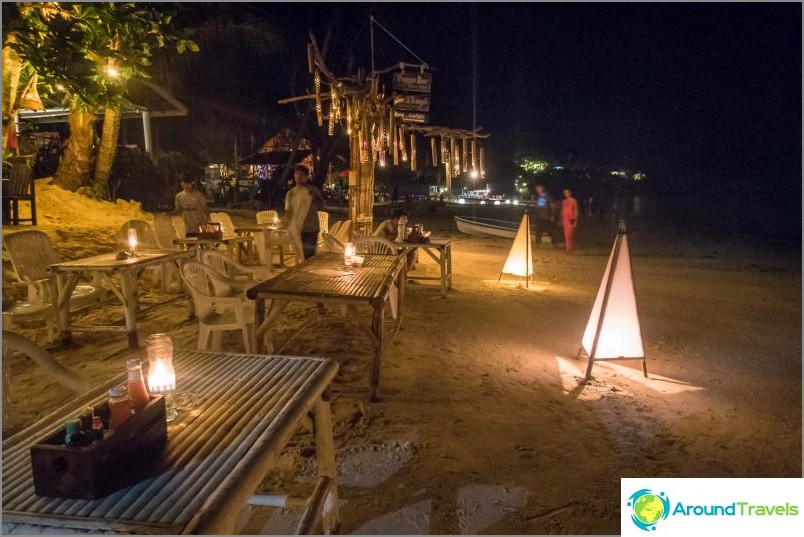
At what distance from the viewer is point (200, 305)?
16.1ft

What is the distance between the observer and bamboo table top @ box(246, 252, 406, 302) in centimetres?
405

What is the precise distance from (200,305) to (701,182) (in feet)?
175

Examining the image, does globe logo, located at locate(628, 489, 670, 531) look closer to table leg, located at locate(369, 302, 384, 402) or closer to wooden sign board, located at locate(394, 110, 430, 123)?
table leg, located at locate(369, 302, 384, 402)

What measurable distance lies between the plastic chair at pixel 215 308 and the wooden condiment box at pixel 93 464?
3349 millimetres

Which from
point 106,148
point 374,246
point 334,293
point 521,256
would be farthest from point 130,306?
point 106,148

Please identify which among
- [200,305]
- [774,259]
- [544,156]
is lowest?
[774,259]

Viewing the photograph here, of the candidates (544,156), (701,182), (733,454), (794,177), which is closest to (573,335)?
(733,454)

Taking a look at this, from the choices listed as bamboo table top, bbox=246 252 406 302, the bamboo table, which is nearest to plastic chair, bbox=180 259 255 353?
bamboo table top, bbox=246 252 406 302

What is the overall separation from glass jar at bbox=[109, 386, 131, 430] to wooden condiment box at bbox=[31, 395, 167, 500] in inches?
1.1

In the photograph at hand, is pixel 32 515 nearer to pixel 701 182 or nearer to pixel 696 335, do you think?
pixel 696 335

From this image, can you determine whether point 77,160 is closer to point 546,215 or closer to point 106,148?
point 106,148

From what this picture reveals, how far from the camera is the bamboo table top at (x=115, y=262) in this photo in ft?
16.7

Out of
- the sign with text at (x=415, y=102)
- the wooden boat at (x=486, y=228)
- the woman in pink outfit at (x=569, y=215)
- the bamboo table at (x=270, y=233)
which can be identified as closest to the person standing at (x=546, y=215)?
the woman in pink outfit at (x=569, y=215)

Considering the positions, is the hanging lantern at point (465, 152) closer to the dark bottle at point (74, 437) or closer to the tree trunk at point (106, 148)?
the tree trunk at point (106, 148)
